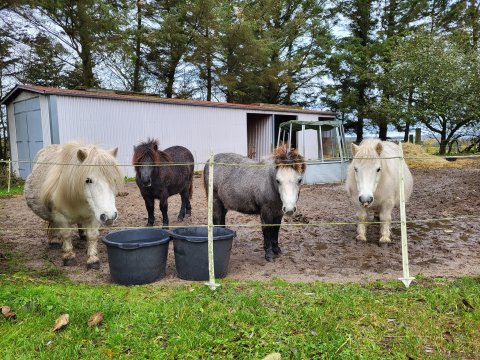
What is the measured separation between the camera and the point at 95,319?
2.70 m

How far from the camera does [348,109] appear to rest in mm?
24016

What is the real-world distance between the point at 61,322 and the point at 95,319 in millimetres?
254

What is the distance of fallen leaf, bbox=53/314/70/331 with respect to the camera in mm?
2637

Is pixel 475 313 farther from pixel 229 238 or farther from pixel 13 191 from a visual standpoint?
pixel 13 191

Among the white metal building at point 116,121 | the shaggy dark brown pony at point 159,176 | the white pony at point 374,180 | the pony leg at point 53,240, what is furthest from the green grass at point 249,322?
the white metal building at point 116,121

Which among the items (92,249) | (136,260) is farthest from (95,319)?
(92,249)

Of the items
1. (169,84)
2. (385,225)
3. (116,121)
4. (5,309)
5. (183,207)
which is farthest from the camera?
(169,84)

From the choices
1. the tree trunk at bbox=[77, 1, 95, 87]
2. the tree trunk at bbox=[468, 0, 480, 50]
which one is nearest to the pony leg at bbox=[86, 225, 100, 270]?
the tree trunk at bbox=[77, 1, 95, 87]

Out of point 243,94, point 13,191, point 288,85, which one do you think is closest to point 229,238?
point 13,191

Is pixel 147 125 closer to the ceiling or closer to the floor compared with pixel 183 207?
closer to the ceiling

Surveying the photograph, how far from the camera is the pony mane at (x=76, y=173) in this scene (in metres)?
3.66

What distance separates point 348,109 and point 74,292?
23553 millimetres

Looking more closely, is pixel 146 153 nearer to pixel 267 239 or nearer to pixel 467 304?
pixel 267 239

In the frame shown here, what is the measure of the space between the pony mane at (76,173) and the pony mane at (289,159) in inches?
71.7
